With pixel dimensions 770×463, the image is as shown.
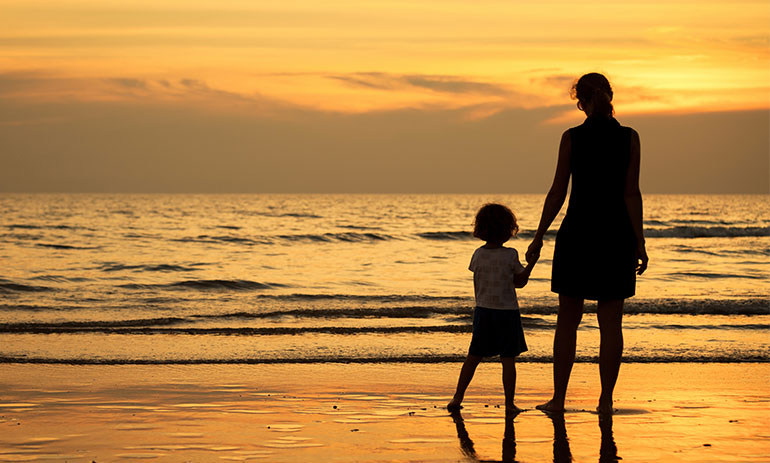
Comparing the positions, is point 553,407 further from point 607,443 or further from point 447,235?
point 447,235

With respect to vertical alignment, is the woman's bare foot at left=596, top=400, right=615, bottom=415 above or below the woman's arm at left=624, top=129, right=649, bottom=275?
below

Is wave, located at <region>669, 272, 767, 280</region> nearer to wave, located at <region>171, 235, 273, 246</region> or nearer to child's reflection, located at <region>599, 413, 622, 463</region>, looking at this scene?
child's reflection, located at <region>599, 413, 622, 463</region>

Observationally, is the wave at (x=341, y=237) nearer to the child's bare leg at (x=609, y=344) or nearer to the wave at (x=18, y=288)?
the wave at (x=18, y=288)

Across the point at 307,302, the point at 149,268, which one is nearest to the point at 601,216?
the point at 307,302

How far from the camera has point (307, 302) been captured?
14875 mm

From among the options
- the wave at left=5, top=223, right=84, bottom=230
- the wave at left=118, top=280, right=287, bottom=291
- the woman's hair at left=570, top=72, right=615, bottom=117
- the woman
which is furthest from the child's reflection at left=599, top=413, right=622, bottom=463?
the wave at left=5, top=223, right=84, bottom=230

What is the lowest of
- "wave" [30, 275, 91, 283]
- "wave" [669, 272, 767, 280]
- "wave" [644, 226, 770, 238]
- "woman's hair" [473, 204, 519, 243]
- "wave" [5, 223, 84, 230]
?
"wave" [30, 275, 91, 283]

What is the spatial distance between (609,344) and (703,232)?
38.4 m

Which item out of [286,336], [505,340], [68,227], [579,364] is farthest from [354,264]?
[68,227]

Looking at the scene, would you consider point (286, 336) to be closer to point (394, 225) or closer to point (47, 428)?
point (47, 428)

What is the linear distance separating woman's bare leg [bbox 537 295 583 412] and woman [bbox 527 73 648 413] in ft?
0.29

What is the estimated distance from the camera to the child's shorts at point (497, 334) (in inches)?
202

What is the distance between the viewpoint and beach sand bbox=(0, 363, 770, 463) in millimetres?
4129

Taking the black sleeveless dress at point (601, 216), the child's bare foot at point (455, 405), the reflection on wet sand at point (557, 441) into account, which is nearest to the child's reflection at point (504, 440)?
the reflection on wet sand at point (557, 441)
